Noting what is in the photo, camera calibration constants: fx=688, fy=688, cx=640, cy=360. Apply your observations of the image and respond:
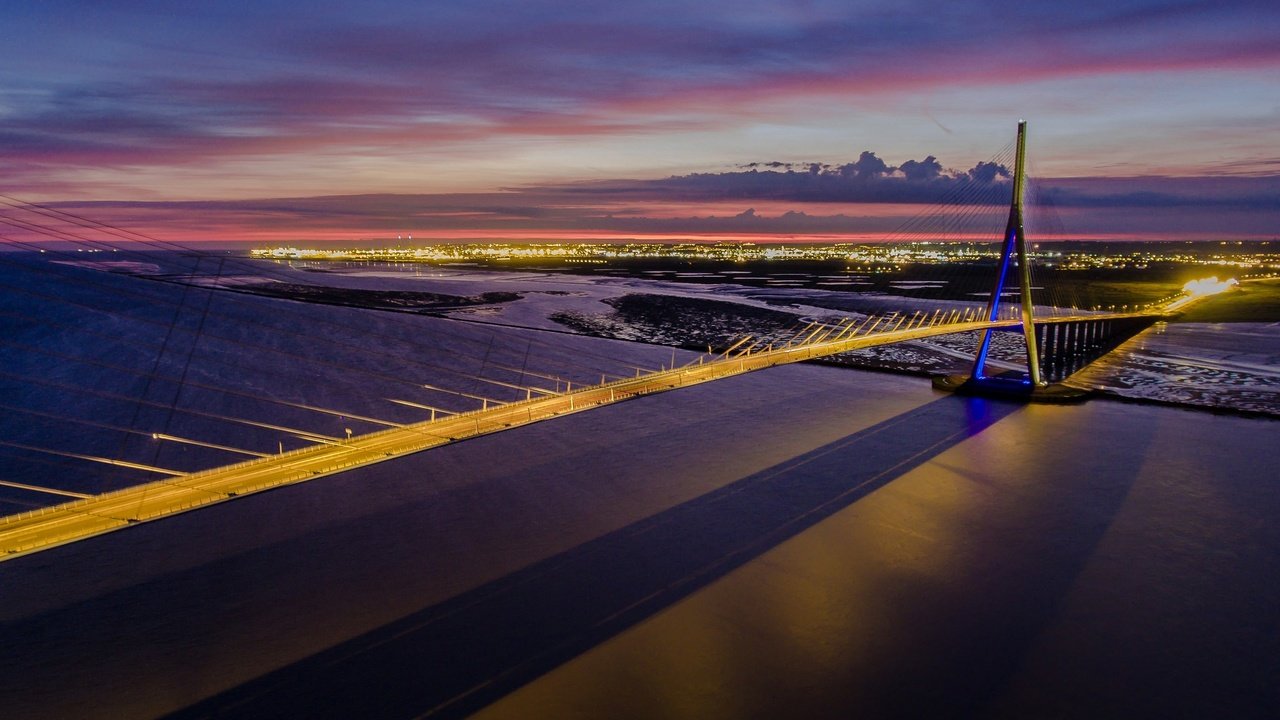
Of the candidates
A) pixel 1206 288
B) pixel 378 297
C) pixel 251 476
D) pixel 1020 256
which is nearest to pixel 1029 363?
pixel 1020 256

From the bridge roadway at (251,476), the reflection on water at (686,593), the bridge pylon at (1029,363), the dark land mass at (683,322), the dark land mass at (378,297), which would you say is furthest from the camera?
the dark land mass at (378,297)

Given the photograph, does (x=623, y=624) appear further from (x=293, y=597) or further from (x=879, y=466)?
(x=879, y=466)

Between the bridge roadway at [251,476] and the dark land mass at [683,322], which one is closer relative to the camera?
the bridge roadway at [251,476]

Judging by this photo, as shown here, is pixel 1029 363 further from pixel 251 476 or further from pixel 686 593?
pixel 251 476

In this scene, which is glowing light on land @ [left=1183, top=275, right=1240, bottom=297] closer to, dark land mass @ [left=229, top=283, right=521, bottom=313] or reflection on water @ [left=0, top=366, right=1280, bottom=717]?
reflection on water @ [left=0, top=366, right=1280, bottom=717]

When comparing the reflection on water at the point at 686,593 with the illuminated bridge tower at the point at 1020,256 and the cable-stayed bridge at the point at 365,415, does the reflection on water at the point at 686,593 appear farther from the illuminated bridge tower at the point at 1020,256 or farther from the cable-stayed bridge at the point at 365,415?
the illuminated bridge tower at the point at 1020,256

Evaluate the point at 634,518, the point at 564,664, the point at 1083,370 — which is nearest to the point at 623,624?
the point at 564,664

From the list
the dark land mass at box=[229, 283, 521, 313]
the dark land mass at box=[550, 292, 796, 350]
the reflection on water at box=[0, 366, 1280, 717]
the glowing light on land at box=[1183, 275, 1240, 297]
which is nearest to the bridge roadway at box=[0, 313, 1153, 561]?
the reflection on water at box=[0, 366, 1280, 717]

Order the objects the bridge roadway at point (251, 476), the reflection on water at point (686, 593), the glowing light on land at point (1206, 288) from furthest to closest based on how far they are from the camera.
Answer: the glowing light on land at point (1206, 288) → the reflection on water at point (686, 593) → the bridge roadway at point (251, 476)

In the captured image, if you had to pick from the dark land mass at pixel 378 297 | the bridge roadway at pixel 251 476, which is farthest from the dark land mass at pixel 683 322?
the bridge roadway at pixel 251 476
